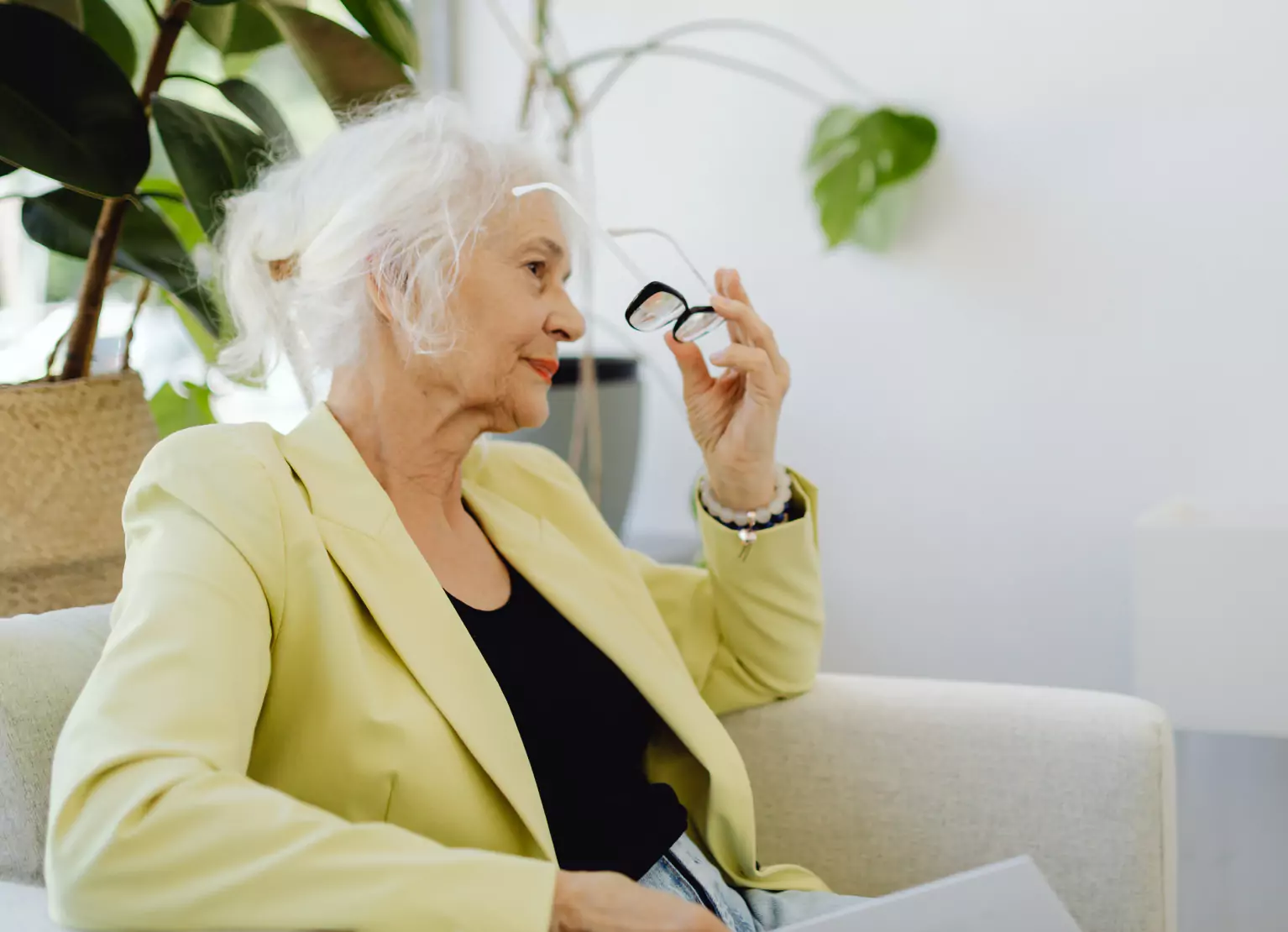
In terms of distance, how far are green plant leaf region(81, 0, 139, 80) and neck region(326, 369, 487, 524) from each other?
697 millimetres

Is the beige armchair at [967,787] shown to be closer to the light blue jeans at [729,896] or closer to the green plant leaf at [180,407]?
the light blue jeans at [729,896]

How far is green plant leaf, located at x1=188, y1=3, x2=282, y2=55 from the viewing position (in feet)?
5.49

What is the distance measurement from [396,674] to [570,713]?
20cm

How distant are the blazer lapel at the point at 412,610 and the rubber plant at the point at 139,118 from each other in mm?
443

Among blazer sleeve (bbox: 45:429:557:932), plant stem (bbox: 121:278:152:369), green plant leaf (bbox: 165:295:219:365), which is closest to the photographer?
blazer sleeve (bbox: 45:429:557:932)

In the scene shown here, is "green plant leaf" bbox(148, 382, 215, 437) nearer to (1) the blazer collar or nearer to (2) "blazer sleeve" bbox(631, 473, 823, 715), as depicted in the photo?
(1) the blazer collar

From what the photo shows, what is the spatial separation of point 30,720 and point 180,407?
0.87 m

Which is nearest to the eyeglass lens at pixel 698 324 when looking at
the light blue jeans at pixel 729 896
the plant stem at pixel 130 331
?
the light blue jeans at pixel 729 896

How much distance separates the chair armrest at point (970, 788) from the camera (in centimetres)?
125

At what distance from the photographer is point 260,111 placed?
1.56 metres

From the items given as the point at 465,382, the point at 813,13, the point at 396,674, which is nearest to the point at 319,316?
the point at 465,382

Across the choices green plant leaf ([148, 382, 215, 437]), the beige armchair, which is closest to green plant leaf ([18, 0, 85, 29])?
green plant leaf ([148, 382, 215, 437])

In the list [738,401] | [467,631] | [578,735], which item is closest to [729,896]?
[578,735]

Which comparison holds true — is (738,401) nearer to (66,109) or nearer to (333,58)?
(333,58)
